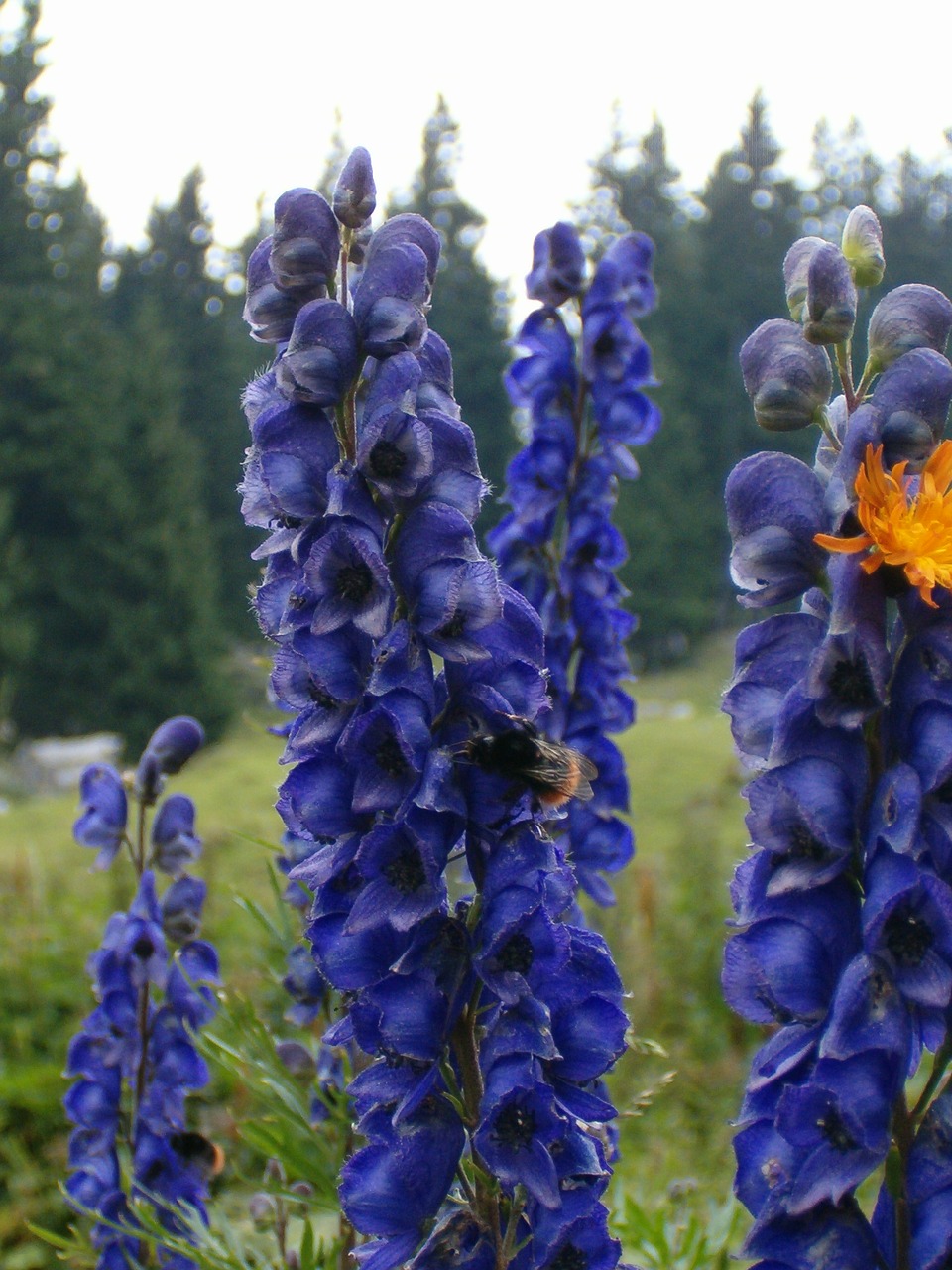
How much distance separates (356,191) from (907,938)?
107 centimetres

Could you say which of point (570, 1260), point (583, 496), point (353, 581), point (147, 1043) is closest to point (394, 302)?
point (353, 581)

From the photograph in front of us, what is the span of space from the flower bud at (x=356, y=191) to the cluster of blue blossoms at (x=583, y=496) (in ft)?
4.71

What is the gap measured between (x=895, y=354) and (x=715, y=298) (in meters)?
43.4

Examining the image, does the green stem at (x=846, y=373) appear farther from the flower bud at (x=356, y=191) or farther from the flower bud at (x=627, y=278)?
the flower bud at (x=627, y=278)

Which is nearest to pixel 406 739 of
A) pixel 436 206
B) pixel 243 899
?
pixel 243 899

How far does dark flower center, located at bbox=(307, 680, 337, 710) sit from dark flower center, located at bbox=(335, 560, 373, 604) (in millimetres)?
114

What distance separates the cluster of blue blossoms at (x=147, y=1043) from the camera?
2.62m

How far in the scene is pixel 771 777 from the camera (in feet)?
4.47

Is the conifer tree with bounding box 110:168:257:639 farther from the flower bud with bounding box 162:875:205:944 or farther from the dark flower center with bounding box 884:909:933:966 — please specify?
the dark flower center with bounding box 884:909:933:966

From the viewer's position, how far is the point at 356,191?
152cm

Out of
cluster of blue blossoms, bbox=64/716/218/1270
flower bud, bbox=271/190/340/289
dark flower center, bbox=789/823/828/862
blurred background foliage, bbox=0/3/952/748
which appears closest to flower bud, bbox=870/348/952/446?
dark flower center, bbox=789/823/828/862

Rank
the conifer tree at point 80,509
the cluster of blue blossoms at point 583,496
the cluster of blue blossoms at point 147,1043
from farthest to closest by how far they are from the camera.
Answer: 1. the conifer tree at point 80,509
2. the cluster of blue blossoms at point 583,496
3. the cluster of blue blossoms at point 147,1043

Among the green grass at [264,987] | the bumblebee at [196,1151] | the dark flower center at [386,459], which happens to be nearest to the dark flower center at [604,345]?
the green grass at [264,987]

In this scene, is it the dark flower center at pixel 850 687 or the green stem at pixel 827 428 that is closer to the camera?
the dark flower center at pixel 850 687
